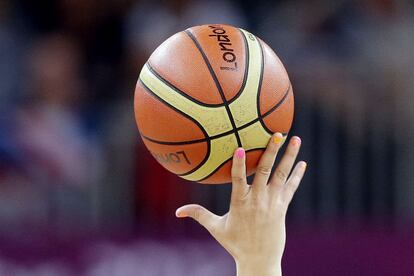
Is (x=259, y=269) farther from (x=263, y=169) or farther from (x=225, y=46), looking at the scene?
(x=225, y=46)

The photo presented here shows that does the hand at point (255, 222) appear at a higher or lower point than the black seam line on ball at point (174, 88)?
lower

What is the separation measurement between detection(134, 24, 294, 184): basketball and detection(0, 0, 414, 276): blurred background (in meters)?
2.42

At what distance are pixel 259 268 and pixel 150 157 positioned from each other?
314cm

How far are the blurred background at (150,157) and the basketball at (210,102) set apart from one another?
2420mm

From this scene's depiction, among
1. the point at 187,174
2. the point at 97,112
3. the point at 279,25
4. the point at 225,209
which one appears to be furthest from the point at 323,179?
the point at 187,174

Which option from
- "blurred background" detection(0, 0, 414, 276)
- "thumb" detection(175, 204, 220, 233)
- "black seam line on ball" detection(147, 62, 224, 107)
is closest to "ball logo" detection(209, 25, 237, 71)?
"black seam line on ball" detection(147, 62, 224, 107)

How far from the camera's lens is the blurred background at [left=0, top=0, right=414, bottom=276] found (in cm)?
527

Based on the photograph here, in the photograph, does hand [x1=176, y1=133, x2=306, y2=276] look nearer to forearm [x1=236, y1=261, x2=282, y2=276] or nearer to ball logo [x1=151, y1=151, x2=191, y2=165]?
forearm [x1=236, y1=261, x2=282, y2=276]

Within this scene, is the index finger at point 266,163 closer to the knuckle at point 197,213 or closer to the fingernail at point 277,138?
the fingernail at point 277,138

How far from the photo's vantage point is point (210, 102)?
9.18 feet

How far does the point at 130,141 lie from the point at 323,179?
4.62 ft

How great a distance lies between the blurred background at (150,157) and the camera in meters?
5.27

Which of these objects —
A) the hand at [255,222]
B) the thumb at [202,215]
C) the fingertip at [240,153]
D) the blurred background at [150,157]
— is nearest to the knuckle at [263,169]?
the hand at [255,222]

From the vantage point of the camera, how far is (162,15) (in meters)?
6.36
